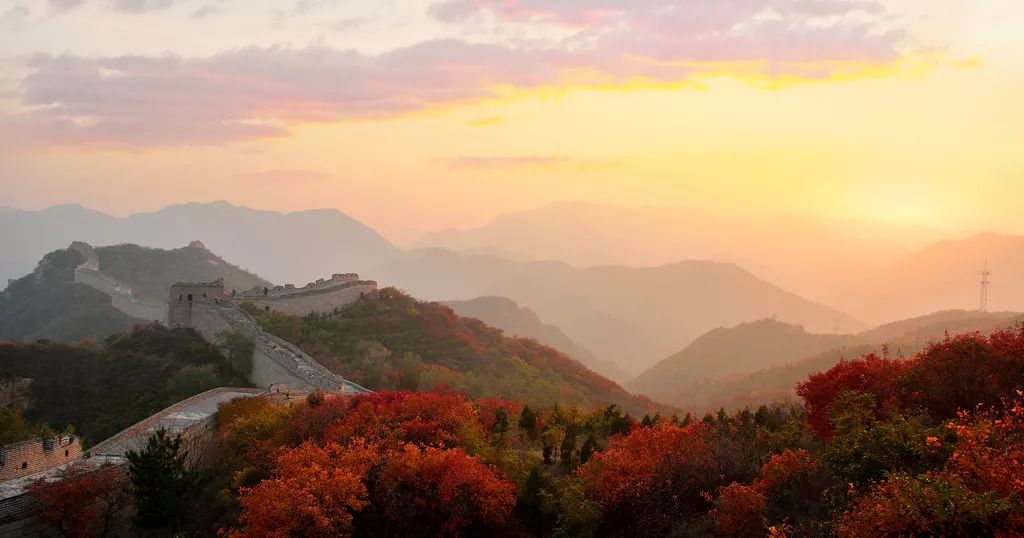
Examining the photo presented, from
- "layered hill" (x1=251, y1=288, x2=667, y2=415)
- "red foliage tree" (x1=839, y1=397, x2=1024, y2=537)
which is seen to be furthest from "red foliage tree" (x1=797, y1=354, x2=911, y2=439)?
"layered hill" (x1=251, y1=288, x2=667, y2=415)

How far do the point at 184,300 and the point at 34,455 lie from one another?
29.6 m

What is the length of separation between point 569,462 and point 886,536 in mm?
13931

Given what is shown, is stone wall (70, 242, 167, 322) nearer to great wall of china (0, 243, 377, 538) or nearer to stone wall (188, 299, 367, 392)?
great wall of china (0, 243, 377, 538)

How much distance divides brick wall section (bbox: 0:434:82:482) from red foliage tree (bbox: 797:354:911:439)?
21446 millimetres

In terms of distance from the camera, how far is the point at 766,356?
336 ft

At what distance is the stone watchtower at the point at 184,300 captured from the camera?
51312 mm

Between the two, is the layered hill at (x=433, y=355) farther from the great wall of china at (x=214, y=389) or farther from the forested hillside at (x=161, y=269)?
the forested hillside at (x=161, y=269)

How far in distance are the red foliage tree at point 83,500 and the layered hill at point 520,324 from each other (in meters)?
103

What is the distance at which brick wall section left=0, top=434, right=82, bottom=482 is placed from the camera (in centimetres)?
2211

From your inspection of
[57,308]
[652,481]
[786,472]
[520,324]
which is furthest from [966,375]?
[520,324]

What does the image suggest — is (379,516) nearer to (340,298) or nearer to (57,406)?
(57,406)

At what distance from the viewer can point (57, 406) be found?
124 feet

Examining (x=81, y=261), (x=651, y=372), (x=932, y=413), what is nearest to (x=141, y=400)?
(x=932, y=413)

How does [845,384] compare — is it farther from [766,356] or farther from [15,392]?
[766,356]
